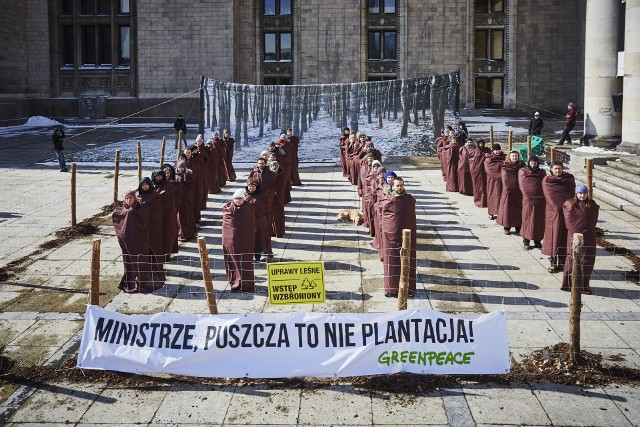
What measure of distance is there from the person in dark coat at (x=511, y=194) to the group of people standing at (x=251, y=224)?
4587mm

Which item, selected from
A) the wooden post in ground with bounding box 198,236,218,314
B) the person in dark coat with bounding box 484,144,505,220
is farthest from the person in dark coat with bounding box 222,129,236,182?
the wooden post in ground with bounding box 198,236,218,314

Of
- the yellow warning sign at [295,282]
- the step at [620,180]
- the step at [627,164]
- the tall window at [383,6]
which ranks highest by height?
the tall window at [383,6]

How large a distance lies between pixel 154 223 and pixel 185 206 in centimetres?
323

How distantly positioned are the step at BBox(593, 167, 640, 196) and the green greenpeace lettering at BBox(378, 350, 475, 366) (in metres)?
11.8

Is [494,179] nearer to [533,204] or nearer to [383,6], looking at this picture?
[533,204]

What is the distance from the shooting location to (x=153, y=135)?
1582 inches

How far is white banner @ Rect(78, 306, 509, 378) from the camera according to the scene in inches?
337

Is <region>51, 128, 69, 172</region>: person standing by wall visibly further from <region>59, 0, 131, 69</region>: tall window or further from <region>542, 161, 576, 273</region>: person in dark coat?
<region>59, 0, 131, 69</region>: tall window

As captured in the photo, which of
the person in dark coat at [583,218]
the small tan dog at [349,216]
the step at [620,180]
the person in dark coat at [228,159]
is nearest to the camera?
the person in dark coat at [583,218]

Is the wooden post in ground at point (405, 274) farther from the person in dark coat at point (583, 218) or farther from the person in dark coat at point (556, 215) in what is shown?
the person in dark coat at point (556, 215)

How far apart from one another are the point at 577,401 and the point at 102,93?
4504 centimetres

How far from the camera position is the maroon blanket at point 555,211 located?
1302 cm

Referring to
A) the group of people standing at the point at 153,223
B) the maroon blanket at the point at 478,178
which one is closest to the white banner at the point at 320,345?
the group of people standing at the point at 153,223

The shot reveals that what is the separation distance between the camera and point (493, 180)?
17641mm
